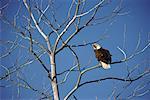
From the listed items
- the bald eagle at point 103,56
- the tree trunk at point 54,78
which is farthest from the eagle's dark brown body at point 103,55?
the tree trunk at point 54,78

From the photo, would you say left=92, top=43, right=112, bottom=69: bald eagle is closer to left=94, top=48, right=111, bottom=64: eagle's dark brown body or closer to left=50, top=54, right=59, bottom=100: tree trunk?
left=94, top=48, right=111, bottom=64: eagle's dark brown body

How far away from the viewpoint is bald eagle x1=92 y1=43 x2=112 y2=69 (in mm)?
3211

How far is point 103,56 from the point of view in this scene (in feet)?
11.1

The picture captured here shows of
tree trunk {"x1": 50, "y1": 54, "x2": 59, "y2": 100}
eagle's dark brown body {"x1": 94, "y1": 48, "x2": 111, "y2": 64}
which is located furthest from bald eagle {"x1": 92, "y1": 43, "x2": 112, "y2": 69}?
tree trunk {"x1": 50, "y1": 54, "x2": 59, "y2": 100}

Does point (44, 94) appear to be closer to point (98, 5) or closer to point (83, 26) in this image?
point (83, 26)

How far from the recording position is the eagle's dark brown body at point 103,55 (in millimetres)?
3289

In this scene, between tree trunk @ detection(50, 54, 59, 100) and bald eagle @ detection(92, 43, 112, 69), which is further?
bald eagle @ detection(92, 43, 112, 69)

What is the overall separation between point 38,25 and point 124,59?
0.95 metres

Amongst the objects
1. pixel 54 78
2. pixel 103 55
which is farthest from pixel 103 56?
pixel 54 78

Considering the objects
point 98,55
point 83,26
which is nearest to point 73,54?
point 83,26

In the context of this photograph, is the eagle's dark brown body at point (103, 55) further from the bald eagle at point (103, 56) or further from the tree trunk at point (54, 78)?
the tree trunk at point (54, 78)

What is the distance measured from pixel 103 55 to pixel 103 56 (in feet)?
0.14

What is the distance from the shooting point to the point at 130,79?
2.88 m

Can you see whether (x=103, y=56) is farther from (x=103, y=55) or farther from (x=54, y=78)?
(x=54, y=78)
